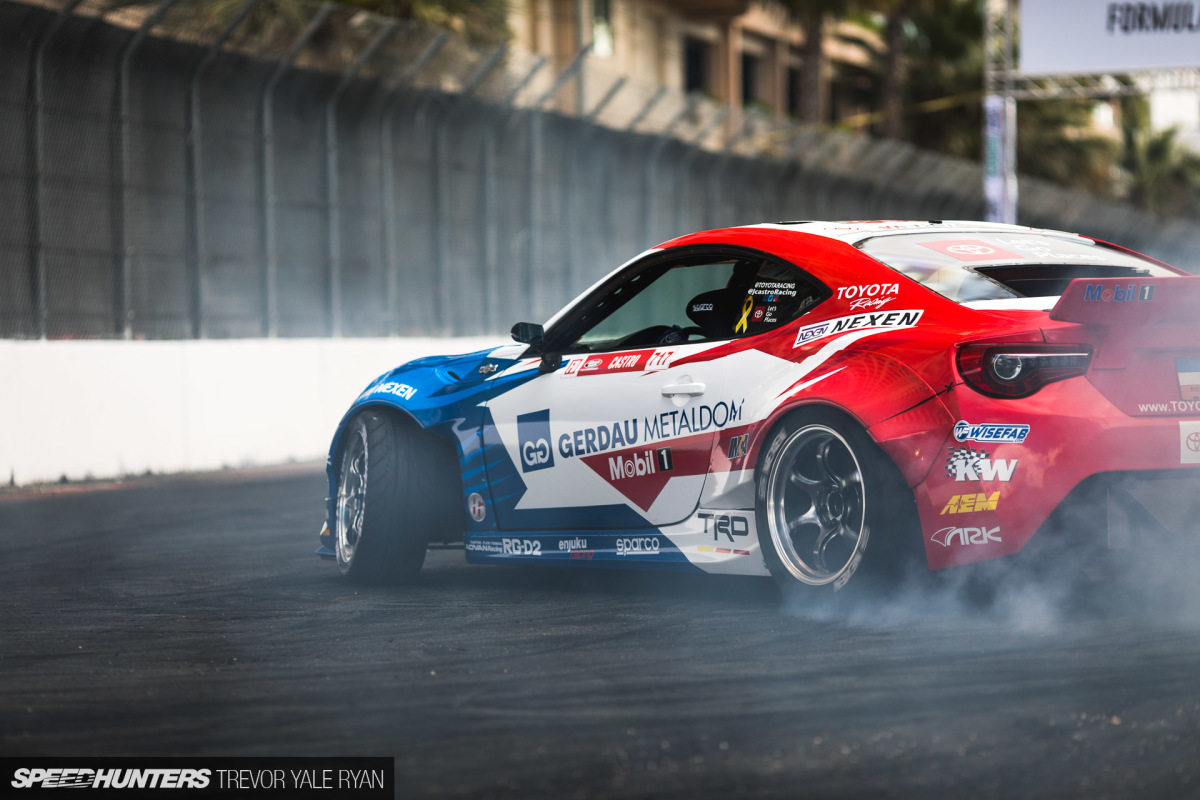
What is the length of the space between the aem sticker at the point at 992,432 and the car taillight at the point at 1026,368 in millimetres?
105

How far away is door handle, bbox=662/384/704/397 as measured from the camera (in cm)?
590

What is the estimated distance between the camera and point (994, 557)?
502 cm

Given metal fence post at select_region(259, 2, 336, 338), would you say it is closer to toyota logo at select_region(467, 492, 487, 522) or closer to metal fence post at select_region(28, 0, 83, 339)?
metal fence post at select_region(28, 0, 83, 339)

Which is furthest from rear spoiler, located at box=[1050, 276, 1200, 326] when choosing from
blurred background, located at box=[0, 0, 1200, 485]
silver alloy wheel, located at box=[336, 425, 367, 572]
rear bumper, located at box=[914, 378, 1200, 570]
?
blurred background, located at box=[0, 0, 1200, 485]

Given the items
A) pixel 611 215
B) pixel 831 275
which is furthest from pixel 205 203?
pixel 831 275

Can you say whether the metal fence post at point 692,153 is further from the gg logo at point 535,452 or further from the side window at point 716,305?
the gg logo at point 535,452

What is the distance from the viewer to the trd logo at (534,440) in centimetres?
647

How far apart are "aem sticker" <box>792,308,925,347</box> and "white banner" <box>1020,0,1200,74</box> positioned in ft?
76.2

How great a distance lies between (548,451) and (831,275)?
138 centimetres

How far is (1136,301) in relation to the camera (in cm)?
502

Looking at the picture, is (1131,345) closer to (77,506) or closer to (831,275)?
(831,275)

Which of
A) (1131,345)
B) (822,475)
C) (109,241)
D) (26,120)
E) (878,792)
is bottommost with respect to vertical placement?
(878,792)

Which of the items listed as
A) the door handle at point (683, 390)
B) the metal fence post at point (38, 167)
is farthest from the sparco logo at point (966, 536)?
the metal fence post at point (38, 167)

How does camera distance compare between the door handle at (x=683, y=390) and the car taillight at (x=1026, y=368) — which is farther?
the door handle at (x=683, y=390)
